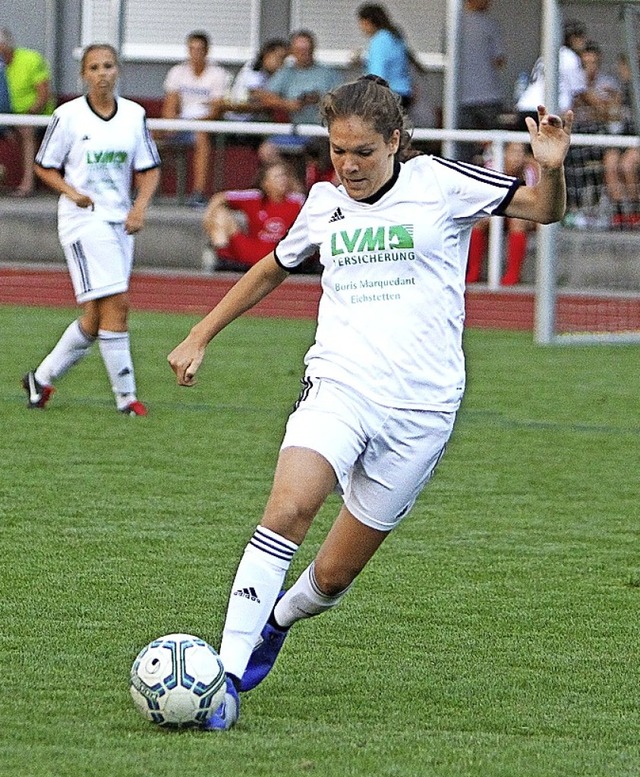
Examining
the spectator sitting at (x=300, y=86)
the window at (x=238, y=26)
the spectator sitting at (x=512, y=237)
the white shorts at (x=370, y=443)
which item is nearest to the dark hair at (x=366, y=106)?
the white shorts at (x=370, y=443)

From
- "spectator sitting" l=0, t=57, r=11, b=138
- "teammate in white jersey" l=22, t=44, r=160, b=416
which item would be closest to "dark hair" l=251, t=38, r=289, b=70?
"spectator sitting" l=0, t=57, r=11, b=138

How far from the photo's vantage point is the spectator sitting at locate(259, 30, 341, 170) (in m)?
18.0

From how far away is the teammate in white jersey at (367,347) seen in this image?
4.54 meters

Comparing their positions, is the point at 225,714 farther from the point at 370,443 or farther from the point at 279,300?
the point at 279,300

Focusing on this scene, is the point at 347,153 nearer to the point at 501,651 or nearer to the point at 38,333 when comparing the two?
the point at 501,651

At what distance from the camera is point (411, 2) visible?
2241 centimetres

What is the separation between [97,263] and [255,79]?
30.2ft

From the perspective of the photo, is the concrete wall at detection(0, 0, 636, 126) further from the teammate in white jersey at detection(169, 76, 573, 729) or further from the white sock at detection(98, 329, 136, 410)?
the teammate in white jersey at detection(169, 76, 573, 729)

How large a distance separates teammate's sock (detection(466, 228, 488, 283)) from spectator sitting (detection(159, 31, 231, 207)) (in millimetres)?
3349

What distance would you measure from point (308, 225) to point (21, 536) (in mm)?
2531

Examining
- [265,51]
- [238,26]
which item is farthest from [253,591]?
[238,26]

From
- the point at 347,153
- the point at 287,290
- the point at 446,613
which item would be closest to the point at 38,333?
the point at 287,290

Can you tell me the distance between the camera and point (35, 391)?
1029 cm

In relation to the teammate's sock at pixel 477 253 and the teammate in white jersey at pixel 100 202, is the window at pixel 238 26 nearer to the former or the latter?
the teammate's sock at pixel 477 253
